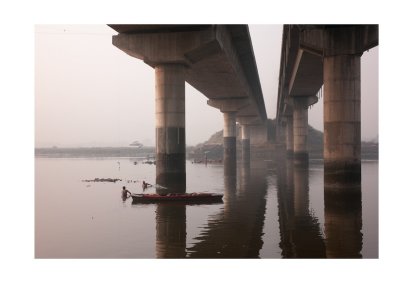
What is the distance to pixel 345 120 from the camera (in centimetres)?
2644

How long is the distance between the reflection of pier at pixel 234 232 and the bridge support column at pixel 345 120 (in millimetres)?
5212

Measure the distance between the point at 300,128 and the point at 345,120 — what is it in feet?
137

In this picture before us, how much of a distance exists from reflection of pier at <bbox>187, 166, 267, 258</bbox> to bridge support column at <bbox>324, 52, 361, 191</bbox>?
205 inches

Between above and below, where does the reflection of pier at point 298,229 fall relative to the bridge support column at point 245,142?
below

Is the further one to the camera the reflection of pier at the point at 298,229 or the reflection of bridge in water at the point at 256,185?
the reflection of bridge in water at the point at 256,185

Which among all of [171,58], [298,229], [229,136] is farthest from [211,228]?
[229,136]

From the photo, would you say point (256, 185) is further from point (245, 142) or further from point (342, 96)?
point (245, 142)

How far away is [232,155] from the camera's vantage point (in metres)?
76.4

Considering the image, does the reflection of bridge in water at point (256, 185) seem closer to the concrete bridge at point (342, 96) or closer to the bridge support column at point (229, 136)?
the concrete bridge at point (342, 96)

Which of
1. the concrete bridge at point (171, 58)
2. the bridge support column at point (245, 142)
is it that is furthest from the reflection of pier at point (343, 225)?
the bridge support column at point (245, 142)

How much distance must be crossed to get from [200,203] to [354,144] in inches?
403

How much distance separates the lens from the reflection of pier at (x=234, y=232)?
15319 millimetres

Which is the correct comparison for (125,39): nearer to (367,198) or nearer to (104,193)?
(104,193)
